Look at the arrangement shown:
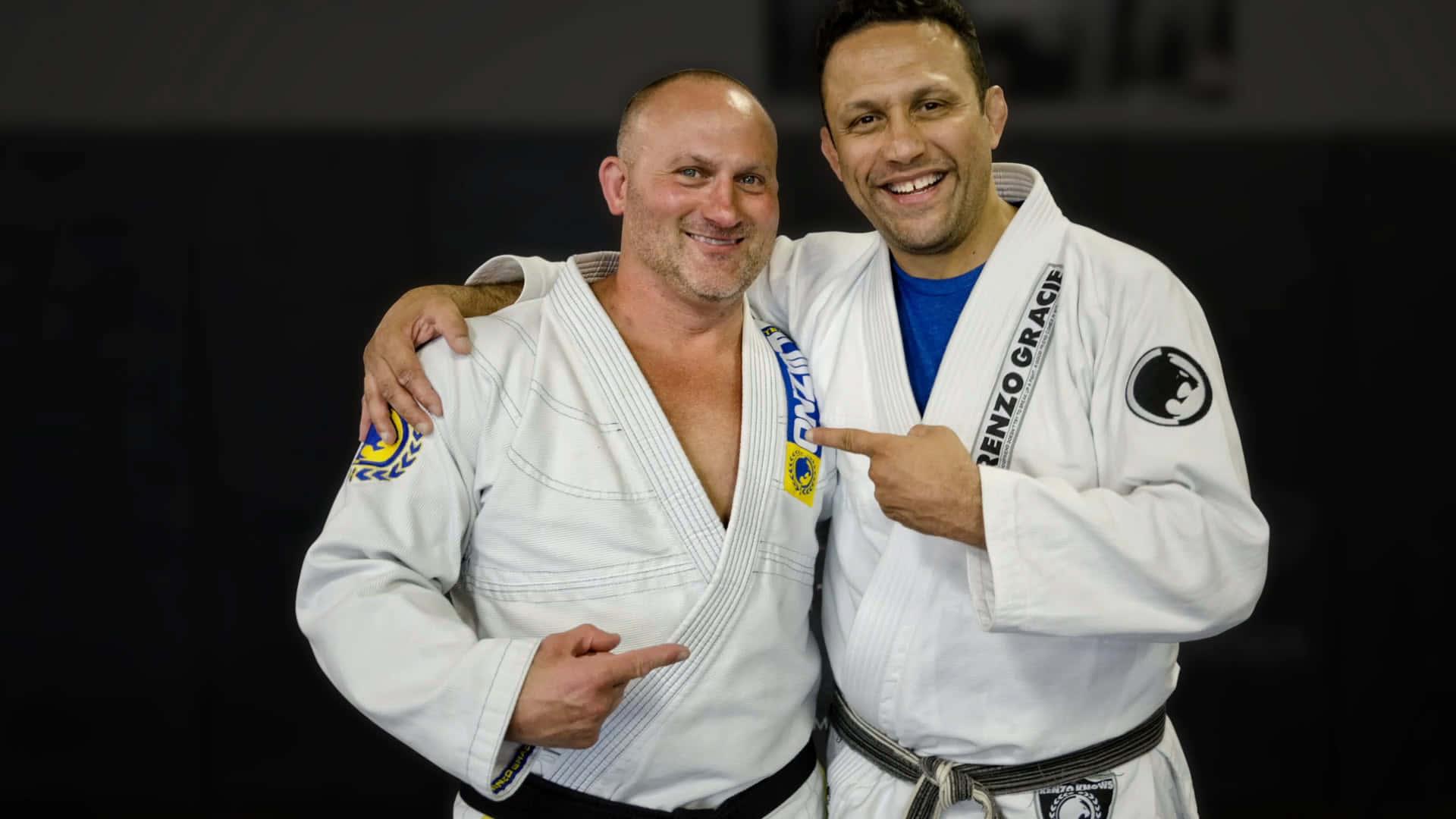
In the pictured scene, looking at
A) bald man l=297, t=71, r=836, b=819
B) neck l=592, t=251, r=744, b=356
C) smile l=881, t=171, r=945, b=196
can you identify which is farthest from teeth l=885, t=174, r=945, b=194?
neck l=592, t=251, r=744, b=356

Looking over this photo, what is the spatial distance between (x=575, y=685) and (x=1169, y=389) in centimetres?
94

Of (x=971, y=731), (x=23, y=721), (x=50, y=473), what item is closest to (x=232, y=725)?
(x=23, y=721)

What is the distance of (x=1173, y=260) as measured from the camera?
3.50 meters

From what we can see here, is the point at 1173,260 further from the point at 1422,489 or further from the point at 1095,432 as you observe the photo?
the point at 1095,432

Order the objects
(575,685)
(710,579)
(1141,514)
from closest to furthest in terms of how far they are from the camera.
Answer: (575,685), (1141,514), (710,579)

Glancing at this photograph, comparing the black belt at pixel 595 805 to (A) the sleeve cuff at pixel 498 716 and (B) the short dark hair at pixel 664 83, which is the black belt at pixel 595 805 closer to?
(A) the sleeve cuff at pixel 498 716

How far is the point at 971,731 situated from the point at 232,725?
95.0 inches

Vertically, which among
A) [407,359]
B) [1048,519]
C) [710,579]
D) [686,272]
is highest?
[686,272]

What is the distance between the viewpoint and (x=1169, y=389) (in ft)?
6.04

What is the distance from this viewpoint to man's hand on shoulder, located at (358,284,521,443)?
1904 mm

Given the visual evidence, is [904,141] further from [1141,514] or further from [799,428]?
[1141,514]

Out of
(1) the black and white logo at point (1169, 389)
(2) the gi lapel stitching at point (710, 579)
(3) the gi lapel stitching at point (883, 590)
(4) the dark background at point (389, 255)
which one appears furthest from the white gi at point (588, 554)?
(4) the dark background at point (389, 255)

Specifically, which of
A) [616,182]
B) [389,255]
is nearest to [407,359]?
[616,182]

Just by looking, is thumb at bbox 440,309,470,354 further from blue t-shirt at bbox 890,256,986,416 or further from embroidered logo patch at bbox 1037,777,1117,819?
embroidered logo patch at bbox 1037,777,1117,819
